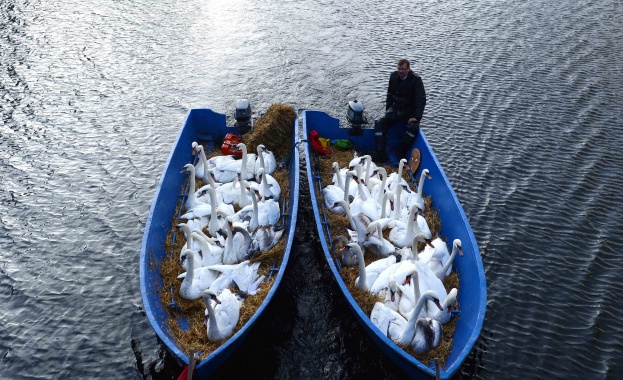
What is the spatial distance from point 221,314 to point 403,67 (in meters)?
8.56

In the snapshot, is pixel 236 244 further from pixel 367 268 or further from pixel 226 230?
pixel 367 268

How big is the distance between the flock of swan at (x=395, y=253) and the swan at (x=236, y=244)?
6.54 ft

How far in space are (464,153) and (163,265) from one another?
1081 centimetres

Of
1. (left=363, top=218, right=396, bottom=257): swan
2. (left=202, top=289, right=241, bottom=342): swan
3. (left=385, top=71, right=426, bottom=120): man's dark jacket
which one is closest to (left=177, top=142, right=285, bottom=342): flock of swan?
(left=202, top=289, right=241, bottom=342): swan

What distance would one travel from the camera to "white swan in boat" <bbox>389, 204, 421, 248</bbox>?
11102 millimetres

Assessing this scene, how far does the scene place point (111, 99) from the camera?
66.5 ft

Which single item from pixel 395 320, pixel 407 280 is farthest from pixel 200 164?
pixel 395 320

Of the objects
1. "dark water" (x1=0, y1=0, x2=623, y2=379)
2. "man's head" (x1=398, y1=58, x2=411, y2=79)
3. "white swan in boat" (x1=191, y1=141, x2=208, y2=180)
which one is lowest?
"dark water" (x1=0, y1=0, x2=623, y2=379)

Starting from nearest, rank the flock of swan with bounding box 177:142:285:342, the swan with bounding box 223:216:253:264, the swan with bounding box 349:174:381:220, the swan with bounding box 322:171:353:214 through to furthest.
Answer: the flock of swan with bounding box 177:142:285:342 < the swan with bounding box 223:216:253:264 < the swan with bounding box 349:174:381:220 < the swan with bounding box 322:171:353:214

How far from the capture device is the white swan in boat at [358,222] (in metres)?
11.6

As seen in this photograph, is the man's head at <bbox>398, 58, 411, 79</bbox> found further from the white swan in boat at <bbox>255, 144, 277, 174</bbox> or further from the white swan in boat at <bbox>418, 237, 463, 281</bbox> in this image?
the white swan in boat at <bbox>418, 237, 463, 281</bbox>

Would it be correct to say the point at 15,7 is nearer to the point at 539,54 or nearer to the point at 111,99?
the point at 111,99

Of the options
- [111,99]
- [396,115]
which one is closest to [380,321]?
[396,115]

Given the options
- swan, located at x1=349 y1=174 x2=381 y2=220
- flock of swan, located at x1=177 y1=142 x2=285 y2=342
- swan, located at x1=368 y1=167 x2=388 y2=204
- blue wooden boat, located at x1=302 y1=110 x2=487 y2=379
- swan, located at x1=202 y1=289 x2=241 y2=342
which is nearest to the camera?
blue wooden boat, located at x1=302 y1=110 x2=487 y2=379
